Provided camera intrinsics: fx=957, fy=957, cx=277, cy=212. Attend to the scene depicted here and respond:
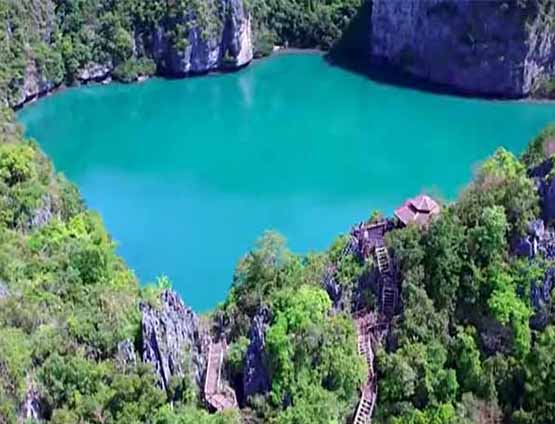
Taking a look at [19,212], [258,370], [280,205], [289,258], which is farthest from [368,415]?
[280,205]

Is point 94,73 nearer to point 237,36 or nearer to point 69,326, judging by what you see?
point 237,36

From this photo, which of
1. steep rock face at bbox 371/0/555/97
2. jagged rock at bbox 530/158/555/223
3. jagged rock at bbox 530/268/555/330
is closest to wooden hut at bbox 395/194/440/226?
jagged rock at bbox 530/158/555/223

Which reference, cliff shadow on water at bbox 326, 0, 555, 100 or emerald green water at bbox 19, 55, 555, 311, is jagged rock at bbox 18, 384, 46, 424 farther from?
cliff shadow on water at bbox 326, 0, 555, 100

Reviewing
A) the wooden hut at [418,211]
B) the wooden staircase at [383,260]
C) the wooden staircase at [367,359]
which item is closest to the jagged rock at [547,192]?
the wooden hut at [418,211]

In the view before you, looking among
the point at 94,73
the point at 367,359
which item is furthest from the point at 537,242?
the point at 94,73

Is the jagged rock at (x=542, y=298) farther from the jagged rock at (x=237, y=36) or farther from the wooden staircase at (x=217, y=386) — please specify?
the jagged rock at (x=237, y=36)

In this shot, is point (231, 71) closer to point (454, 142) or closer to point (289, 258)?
point (454, 142)
